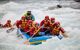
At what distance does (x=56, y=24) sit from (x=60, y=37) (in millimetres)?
284

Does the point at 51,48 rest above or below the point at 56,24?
below

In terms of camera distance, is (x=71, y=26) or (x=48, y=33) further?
(x=71, y=26)

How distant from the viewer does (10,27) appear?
231 inches

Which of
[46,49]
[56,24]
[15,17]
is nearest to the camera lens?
[46,49]

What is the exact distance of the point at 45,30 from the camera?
490 cm

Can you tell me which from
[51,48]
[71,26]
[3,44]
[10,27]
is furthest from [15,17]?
[51,48]

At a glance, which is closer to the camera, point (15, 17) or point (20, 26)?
point (20, 26)

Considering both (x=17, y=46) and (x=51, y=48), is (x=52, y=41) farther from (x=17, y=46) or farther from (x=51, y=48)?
(x=17, y=46)

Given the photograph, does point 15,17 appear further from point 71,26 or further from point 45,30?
point 45,30

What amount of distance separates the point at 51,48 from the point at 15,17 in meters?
3.32

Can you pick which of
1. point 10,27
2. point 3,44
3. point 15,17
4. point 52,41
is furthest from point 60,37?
point 15,17

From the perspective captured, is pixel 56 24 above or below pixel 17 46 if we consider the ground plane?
above

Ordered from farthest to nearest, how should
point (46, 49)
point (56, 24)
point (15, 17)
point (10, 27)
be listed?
point (15, 17) → point (10, 27) → point (56, 24) → point (46, 49)

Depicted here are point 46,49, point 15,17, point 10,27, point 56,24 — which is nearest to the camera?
point 46,49
